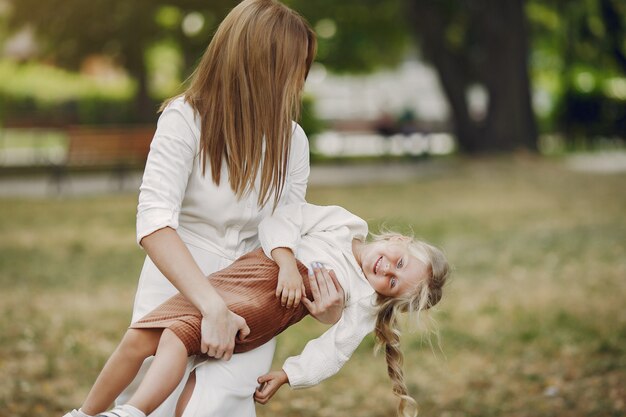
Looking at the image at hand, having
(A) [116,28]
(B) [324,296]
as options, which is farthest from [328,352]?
(A) [116,28]

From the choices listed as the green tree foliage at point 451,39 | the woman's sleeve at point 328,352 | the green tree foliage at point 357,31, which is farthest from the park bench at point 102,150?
the woman's sleeve at point 328,352

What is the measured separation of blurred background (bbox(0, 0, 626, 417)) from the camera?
268 inches

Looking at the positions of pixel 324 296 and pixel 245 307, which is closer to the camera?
pixel 245 307

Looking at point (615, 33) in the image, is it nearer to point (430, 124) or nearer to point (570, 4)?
point (570, 4)

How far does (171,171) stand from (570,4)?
85.1 ft

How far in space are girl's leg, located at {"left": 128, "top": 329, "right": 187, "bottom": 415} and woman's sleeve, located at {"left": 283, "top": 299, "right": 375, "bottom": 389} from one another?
428 mm

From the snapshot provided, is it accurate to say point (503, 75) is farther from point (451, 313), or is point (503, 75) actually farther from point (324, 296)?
point (324, 296)

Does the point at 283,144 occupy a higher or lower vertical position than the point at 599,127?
higher

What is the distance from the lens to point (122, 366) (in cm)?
290

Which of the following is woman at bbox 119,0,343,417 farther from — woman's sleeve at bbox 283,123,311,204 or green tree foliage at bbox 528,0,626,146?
green tree foliage at bbox 528,0,626,146

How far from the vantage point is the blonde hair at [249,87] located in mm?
2893

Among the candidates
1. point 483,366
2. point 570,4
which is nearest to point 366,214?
point 483,366

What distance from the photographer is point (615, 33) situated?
21234mm

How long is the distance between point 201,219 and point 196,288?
14.3 inches
